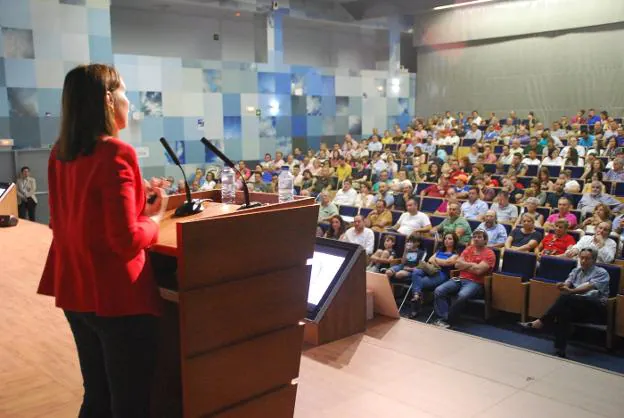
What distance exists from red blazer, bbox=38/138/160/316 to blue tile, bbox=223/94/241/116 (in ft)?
36.8

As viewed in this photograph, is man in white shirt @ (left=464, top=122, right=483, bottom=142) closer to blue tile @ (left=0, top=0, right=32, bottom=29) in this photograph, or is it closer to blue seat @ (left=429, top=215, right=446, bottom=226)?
blue seat @ (left=429, top=215, right=446, bottom=226)

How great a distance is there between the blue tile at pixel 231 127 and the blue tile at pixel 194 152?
715mm

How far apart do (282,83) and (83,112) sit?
12.4m

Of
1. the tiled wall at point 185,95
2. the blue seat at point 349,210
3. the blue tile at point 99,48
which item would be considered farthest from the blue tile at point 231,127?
the blue seat at point 349,210

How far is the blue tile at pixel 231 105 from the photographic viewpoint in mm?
12336

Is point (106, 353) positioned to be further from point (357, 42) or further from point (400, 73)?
point (357, 42)

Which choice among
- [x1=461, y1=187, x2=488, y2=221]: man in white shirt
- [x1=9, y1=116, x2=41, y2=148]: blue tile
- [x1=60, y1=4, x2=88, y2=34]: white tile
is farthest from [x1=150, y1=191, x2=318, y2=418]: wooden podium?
[x1=60, y1=4, x2=88, y2=34]: white tile

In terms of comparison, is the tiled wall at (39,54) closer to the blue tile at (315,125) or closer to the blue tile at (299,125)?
the blue tile at (299,125)

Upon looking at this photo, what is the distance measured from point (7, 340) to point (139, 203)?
2023 mm

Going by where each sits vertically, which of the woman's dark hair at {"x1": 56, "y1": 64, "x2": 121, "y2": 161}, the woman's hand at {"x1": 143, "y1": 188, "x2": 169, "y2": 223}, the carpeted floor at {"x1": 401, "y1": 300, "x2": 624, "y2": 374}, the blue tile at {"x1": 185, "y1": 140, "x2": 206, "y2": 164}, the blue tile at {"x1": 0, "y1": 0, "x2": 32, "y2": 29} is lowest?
the carpeted floor at {"x1": 401, "y1": 300, "x2": 624, "y2": 374}

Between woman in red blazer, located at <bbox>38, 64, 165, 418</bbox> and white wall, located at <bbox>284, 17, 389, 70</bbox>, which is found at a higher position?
white wall, located at <bbox>284, 17, 389, 70</bbox>

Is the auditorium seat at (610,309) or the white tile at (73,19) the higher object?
the white tile at (73,19)

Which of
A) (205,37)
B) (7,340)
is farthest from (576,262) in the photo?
(205,37)

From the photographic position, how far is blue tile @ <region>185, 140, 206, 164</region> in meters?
11.8
